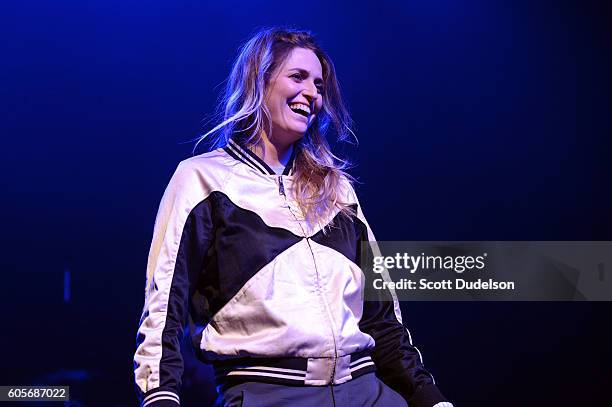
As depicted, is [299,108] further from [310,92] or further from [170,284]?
[170,284]

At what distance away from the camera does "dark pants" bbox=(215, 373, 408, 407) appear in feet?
4.17

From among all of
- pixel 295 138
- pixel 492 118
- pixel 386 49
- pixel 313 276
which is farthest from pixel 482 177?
pixel 313 276

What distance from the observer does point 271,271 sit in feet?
4.52

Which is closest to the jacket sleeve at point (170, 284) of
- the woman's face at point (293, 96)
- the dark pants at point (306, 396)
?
the dark pants at point (306, 396)

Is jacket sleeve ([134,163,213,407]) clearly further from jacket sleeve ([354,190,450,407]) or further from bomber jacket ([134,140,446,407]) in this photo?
jacket sleeve ([354,190,450,407])

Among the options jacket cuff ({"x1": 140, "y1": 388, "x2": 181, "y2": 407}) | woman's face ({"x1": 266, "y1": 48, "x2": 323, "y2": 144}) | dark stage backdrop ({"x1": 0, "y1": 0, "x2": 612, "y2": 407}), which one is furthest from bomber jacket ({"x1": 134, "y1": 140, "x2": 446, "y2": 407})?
dark stage backdrop ({"x1": 0, "y1": 0, "x2": 612, "y2": 407})

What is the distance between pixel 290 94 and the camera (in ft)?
5.16

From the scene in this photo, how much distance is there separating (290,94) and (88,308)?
1204 mm

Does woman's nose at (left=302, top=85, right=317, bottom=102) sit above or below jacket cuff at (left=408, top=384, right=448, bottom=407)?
above

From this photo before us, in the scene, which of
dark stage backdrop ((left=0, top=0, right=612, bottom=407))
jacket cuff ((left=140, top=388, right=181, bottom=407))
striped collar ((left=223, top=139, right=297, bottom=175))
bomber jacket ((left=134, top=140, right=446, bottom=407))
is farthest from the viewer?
dark stage backdrop ((left=0, top=0, right=612, bottom=407))

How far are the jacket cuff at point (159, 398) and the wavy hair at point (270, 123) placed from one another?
49 centimetres

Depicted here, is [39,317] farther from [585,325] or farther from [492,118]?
[585,325]

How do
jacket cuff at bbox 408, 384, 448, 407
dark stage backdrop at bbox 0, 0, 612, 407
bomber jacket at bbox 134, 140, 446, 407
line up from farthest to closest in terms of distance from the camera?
1. dark stage backdrop at bbox 0, 0, 612, 407
2. jacket cuff at bbox 408, 384, 448, 407
3. bomber jacket at bbox 134, 140, 446, 407

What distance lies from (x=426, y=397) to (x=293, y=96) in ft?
2.37
